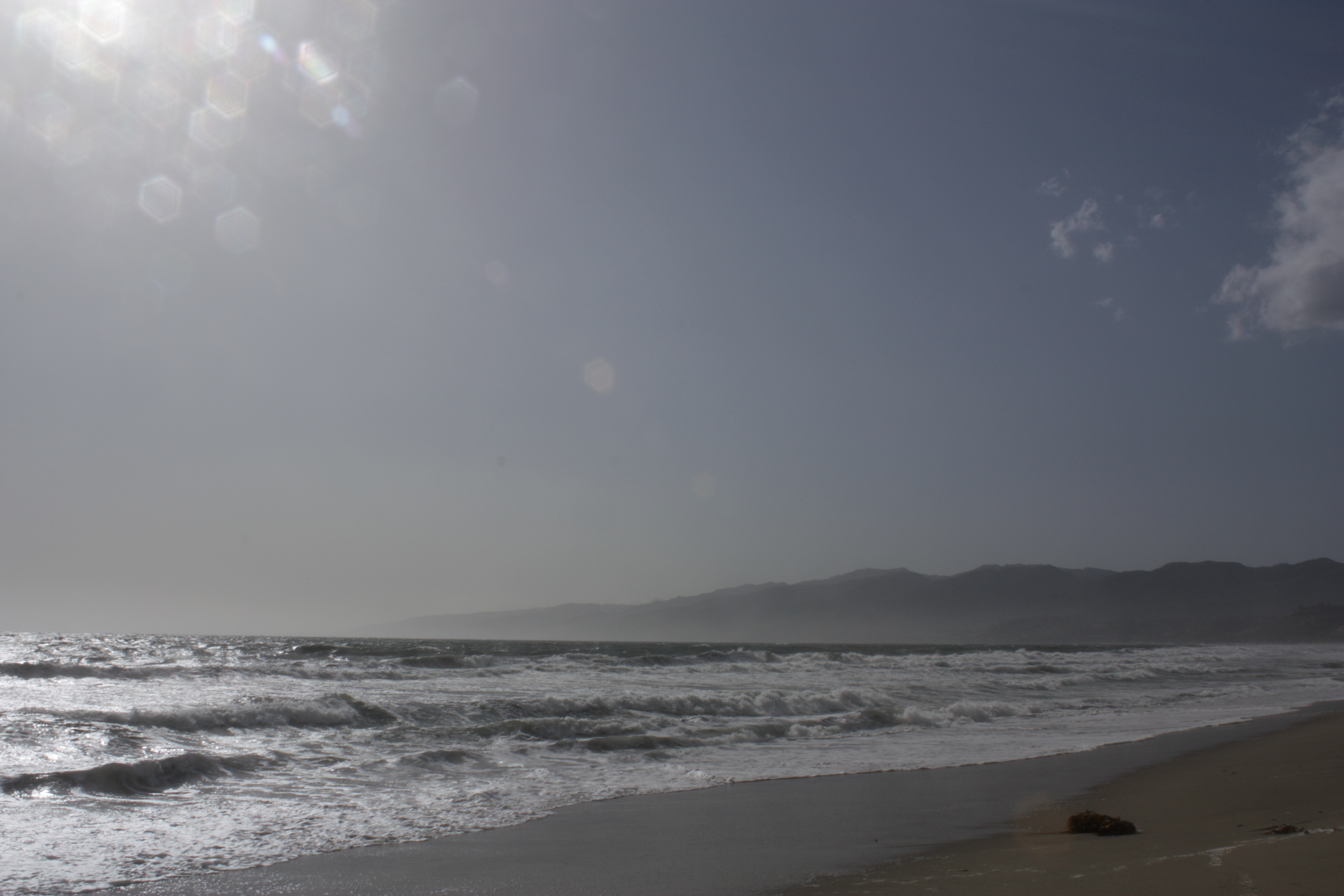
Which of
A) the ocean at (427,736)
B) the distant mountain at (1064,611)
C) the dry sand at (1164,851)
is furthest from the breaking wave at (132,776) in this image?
the distant mountain at (1064,611)

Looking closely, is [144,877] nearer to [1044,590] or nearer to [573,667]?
[573,667]

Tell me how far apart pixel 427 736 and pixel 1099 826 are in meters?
8.96

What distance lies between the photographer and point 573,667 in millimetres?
25531

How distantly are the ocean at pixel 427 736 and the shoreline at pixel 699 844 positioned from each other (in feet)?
1.32

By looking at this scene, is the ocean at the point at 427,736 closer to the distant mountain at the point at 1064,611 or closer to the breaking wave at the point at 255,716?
the breaking wave at the point at 255,716

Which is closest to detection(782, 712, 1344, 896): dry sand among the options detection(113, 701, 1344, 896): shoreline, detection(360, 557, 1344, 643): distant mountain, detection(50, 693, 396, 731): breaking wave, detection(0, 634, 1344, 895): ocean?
detection(113, 701, 1344, 896): shoreline

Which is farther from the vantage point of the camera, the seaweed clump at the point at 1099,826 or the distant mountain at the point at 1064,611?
the distant mountain at the point at 1064,611

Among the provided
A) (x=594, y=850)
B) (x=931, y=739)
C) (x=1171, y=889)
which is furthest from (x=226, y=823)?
(x=931, y=739)

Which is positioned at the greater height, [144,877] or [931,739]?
[144,877]

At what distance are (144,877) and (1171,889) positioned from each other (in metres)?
5.59

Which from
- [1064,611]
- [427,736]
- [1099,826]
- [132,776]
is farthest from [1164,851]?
[1064,611]

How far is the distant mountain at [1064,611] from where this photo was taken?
118 metres

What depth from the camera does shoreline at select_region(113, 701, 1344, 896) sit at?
14.7 feet

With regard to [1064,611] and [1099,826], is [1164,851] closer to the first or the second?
[1099,826]
